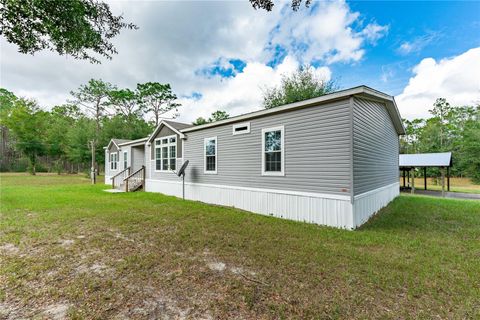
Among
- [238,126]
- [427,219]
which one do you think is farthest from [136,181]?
[427,219]

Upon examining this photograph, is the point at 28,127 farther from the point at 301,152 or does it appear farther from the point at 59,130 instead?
the point at 301,152

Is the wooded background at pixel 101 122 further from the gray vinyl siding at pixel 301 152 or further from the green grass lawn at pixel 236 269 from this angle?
the green grass lawn at pixel 236 269

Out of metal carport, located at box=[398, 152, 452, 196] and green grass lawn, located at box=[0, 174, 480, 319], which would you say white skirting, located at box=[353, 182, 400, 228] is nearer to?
green grass lawn, located at box=[0, 174, 480, 319]

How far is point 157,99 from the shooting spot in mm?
30109

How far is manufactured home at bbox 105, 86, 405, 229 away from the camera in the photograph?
5402mm

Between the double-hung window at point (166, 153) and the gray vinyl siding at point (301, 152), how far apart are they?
3.66m

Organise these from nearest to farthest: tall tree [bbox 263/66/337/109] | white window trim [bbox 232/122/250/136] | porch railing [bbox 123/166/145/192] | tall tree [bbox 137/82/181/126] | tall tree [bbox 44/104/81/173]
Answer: white window trim [bbox 232/122/250/136], porch railing [bbox 123/166/145/192], tall tree [bbox 263/66/337/109], tall tree [bbox 44/104/81/173], tall tree [bbox 137/82/181/126]

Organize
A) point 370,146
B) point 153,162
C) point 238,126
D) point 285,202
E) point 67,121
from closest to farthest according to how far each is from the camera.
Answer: point 285,202 < point 370,146 < point 238,126 < point 153,162 < point 67,121

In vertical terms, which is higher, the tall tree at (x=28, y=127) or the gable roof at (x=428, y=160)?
the tall tree at (x=28, y=127)

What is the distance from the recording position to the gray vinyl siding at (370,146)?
5562 mm

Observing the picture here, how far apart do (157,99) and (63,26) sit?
28.2 m

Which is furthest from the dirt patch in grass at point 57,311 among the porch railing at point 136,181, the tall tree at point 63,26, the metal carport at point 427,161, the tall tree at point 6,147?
the tall tree at point 6,147

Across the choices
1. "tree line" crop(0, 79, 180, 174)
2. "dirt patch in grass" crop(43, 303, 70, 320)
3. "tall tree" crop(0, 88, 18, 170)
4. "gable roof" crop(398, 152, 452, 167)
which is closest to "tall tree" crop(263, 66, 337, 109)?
"gable roof" crop(398, 152, 452, 167)

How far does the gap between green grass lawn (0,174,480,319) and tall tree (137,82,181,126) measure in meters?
26.2
